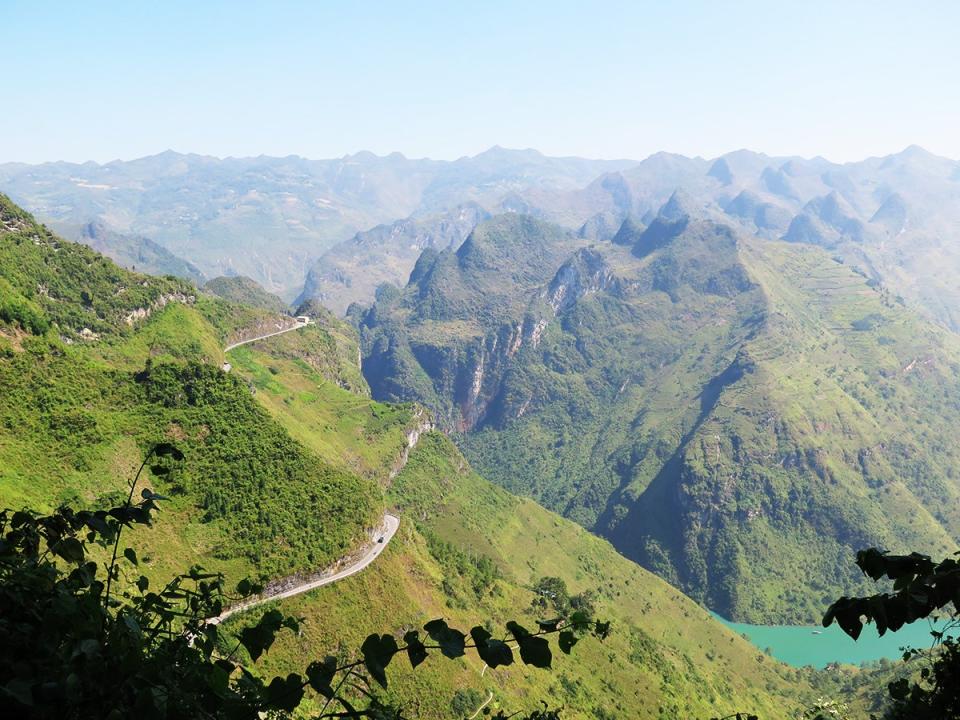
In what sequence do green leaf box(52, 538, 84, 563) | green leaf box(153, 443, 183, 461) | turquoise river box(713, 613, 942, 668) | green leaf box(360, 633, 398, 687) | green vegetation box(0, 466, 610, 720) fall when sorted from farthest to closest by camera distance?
turquoise river box(713, 613, 942, 668) → green leaf box(52, 538, 84, 563) → green leaf box(153, 443, 183, 461) → green leaf box(360, 633, 398, 687) → green vegetation box(0, 466, 610, 720)

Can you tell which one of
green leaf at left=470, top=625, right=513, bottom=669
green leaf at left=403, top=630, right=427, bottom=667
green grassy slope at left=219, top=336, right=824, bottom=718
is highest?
green leaf at left=470, top=625, right=513, bottom=669

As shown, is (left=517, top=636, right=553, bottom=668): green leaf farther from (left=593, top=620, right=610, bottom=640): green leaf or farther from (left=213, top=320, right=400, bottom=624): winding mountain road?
(left=213, top=320, right=400, bottom=624): winding mountain road

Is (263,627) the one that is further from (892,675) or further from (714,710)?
(892,675)

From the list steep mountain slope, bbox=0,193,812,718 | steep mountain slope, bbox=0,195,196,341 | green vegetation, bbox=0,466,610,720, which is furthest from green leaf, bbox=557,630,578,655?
steep mountain slope, bbox=0,195,196,341

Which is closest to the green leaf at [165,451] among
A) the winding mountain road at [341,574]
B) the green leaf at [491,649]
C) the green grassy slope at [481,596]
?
the green leaf at [491,649]

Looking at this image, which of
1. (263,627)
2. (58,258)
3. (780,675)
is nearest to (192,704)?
(263,627)

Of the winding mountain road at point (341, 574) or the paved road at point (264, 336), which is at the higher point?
the paved road at point (264, 336)

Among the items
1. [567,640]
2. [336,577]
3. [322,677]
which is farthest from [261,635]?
[336,577]

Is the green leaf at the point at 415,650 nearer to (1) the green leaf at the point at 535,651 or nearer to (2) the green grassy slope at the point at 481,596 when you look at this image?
(1) the green leaf at the point at 535,651
